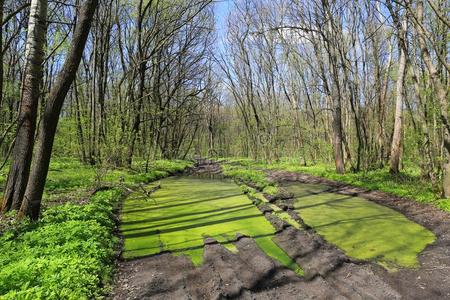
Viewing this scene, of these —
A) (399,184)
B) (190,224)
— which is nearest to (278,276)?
(190,224)

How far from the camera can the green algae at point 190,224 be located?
6.74 m

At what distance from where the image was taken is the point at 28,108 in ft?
23.1

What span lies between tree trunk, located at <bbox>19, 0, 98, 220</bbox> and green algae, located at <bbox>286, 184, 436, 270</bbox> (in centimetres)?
639

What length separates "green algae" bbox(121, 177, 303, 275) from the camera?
265 inches

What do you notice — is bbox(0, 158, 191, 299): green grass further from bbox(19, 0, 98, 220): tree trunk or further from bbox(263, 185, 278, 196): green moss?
bbox(263, 185, 278, 196): green moss

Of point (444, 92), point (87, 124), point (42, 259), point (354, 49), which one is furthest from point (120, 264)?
point (354, 49)

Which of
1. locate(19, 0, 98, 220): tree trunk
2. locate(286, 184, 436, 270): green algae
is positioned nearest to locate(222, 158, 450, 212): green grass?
locate(286, 184, 436, 270): green algae

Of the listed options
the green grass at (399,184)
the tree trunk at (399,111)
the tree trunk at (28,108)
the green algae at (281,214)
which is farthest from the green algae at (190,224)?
the tree trunk at (399,111)

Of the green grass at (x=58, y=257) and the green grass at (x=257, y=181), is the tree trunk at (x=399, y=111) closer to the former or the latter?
the green grass at (x=257, y=181)

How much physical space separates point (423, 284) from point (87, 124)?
57.3 feet

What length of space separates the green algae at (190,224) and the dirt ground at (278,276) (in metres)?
0.29

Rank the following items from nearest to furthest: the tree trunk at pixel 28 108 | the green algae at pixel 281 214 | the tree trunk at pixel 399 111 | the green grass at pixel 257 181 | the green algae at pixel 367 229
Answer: the green algae at pixel 367 229
the tree trunk at pixel 28 108
the green algae at pixel 281 214
the green grass at pixel 257 181
the tree trunk at pixel 399 111

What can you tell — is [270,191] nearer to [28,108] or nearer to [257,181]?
[257,181]

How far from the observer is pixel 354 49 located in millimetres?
20391
